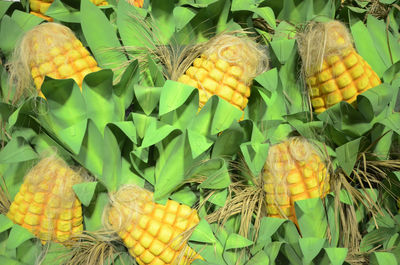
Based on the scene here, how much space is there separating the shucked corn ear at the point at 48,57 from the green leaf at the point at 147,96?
0.05 m

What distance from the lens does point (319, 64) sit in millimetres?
353

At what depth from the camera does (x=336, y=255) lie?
303mm

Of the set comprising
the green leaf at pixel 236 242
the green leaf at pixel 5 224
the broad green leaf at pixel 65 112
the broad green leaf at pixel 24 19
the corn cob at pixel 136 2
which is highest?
the corn cob at pixel 136 2

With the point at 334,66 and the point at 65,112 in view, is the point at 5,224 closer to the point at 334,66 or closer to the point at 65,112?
the point at 65,112

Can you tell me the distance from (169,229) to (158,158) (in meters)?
0.06

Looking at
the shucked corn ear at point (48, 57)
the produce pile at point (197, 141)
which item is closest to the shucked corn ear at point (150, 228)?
the produce pile at point (197, 141)

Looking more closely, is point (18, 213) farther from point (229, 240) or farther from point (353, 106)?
point (353, 106)

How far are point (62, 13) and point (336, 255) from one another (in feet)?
0.98

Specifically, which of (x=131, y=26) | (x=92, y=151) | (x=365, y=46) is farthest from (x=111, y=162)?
(x=365, y=46)

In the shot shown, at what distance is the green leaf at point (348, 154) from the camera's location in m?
0.34

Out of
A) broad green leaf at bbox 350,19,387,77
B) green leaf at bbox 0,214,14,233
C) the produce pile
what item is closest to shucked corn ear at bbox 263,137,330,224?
the produce pile

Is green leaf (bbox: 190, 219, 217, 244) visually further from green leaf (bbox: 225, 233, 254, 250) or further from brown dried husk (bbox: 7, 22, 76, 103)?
brown dried husk (bbox: 7, 22, 76, 103)

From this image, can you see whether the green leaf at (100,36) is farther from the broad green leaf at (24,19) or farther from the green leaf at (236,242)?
the green leaf at (236,242)

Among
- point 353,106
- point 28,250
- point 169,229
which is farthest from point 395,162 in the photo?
point 28,250
